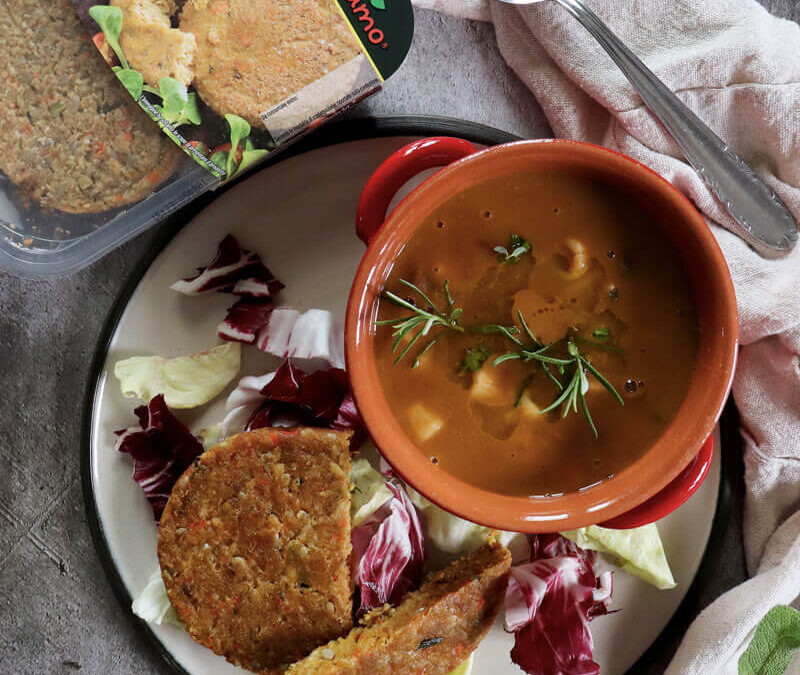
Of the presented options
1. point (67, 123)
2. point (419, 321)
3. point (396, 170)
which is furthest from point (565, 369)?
point (67, 123)

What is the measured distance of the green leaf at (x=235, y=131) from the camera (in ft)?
5.34

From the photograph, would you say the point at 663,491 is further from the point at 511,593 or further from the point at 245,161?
the point at 245,161

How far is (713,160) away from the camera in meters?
1.82

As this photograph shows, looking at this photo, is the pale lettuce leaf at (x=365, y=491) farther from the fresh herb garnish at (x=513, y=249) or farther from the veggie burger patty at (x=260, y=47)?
the veggie burger patty at (x=260, y=47)

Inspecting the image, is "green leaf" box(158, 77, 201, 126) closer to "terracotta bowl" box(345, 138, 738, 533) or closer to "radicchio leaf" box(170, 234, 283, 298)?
"radicchio leaf" box(170, 234, 283, 298)

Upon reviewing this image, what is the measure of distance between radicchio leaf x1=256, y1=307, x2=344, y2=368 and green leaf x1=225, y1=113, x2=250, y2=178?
37 centimetres

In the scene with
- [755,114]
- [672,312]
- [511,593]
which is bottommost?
[511,593]

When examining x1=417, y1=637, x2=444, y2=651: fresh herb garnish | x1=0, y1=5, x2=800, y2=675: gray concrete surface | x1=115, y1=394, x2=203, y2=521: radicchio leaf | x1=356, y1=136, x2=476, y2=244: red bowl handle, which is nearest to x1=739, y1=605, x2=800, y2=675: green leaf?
x1=0, y1=5, x2=800, y2=675: gray concrete surface

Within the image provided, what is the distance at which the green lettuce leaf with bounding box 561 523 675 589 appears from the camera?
182 cm

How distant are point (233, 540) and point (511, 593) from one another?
0.66m

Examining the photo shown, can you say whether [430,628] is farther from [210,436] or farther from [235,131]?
[235,131]

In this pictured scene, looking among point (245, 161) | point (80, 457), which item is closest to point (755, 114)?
point (245, 161)

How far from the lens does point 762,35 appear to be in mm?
1850

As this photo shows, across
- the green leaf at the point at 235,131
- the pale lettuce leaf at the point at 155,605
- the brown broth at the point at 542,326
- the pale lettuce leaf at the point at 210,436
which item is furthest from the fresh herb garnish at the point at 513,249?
the pale lettuce leaf at the point at 155,605
